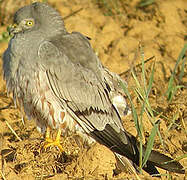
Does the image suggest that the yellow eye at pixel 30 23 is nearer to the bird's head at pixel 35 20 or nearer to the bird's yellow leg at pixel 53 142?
the bird's head at pixel 35 20

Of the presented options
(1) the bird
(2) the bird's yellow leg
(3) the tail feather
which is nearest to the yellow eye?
(1) the bird

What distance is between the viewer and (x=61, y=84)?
470 cm

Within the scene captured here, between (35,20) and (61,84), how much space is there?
79 cm

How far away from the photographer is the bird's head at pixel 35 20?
16.1ft

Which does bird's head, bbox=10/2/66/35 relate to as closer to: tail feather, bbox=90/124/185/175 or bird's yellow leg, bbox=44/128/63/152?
bird's yellow leg, bbox=44/128/63/152

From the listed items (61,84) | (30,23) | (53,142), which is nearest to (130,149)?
(53,142)

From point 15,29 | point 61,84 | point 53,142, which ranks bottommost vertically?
point 53,142

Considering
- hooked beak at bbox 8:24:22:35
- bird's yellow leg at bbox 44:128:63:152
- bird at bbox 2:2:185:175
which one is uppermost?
hooked beak at bbox 8:24:22:35

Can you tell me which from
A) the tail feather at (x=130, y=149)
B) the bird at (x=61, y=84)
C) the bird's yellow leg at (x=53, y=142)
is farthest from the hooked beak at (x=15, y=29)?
the tail feather at (x=130, y=149)

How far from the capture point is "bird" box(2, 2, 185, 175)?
4.64 m

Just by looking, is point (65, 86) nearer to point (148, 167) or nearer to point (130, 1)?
point (148, 167)

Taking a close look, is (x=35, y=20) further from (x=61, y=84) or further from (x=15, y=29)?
(x=61, y=84)

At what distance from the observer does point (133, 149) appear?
4.50m

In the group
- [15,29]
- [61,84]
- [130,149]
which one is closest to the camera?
[130,149]
